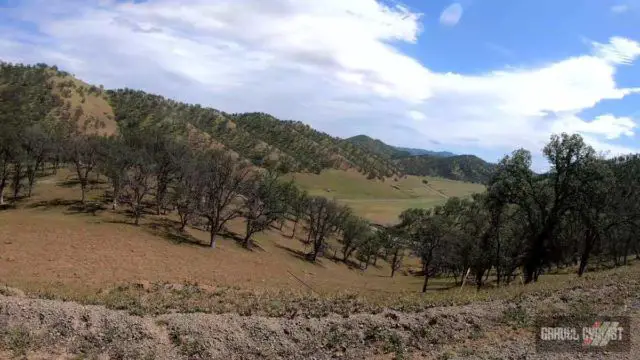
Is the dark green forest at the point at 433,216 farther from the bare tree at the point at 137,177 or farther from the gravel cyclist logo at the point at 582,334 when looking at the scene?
the gravel cyclist logo at the point at 582,334

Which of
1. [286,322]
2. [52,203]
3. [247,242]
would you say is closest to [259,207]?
[247,242]

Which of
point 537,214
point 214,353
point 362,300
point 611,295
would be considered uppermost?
point 537,214

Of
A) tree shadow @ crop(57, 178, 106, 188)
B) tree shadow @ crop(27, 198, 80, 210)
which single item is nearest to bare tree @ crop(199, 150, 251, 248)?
tree shadow @ crop(27, 198, 80, 210)

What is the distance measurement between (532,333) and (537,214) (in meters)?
30.4

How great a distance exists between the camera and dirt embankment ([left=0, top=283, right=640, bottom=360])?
12.0 metres

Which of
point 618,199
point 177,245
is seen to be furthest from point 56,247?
point 618,199

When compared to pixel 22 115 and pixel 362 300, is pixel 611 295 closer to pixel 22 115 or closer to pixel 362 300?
pixel 362 300

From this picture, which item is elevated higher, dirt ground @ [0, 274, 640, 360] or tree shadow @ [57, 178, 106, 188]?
dirt ground @ [0, 274, 640, 360]

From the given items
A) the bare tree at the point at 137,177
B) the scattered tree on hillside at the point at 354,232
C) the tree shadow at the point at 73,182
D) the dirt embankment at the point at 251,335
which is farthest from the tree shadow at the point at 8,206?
the dirt embankment at the point at 251,335

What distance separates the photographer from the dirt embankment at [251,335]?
1199cm

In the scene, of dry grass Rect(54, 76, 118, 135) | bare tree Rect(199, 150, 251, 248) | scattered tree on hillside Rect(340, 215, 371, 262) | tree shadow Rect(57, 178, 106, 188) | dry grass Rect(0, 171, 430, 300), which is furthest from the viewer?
dry grass Rect(54, 76, 118, 135)

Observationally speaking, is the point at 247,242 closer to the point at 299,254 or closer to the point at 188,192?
the point at 299,254

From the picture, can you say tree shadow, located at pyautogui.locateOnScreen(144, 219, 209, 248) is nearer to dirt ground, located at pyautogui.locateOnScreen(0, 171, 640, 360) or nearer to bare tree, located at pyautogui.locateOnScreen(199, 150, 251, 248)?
bare tree, located at pyautogui.locateOnScreen(199, 150, 251, 248)

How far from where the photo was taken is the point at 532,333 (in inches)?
556
